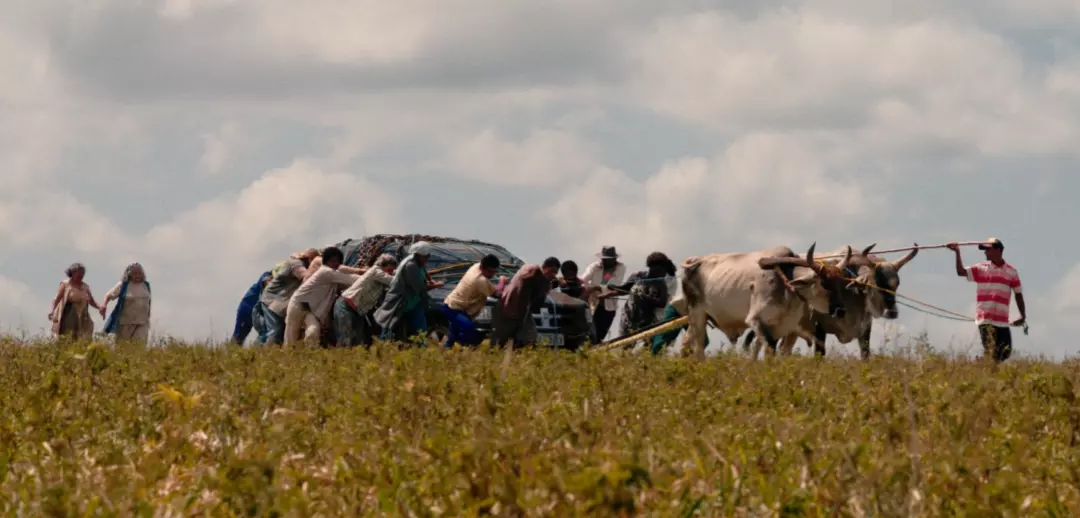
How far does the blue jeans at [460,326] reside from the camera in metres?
17.5

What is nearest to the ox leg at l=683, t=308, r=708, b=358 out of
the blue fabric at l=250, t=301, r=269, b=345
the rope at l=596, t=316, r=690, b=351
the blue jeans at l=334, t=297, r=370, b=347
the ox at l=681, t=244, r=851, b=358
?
the ox at l=681, t=244, r=851, b=358

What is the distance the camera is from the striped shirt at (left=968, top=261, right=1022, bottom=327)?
1652cm

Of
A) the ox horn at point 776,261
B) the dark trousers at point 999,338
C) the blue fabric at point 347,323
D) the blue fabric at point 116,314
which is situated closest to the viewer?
the dark trousers at point 999,338

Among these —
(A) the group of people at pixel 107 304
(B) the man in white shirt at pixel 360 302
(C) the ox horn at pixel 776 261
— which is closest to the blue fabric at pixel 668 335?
(C) the ox horn at pixel 776 261

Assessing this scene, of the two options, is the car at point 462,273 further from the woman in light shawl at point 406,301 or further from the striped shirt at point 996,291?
the striped shirt at point 996,291

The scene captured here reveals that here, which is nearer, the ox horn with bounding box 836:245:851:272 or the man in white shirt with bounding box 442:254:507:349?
the man in white shirt with bounding box 442:254:507:349

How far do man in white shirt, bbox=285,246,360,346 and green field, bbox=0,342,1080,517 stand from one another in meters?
6.30

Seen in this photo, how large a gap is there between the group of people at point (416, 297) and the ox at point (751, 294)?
17.8 inches

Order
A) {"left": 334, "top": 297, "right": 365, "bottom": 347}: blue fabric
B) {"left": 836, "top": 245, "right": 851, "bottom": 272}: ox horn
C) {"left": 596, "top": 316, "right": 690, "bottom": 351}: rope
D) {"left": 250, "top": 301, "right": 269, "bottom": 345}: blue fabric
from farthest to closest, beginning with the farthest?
{"left": 250, "top": 301, "right": 269, "bottom": 345}: blue fabric
{"left": 596, "top": 316, "right": 690, "bottom": 351}: rope
{"left": 334, "top": 297, "right": 365, "bottom": 347}: blue fabric
{"left": 836, "top": 245, "right": 851, "bottom": 272}: ox horn

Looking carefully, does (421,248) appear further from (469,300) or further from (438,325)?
(469,300)

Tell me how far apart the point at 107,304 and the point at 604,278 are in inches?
258

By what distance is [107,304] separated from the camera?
832 inches

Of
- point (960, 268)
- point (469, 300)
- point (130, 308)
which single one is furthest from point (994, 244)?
point (130, 308)

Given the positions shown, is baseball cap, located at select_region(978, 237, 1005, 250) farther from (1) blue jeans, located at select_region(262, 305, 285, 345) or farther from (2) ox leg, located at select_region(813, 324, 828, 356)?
(1) blue jeans, located at select_region(262, 305, 285, 345)
